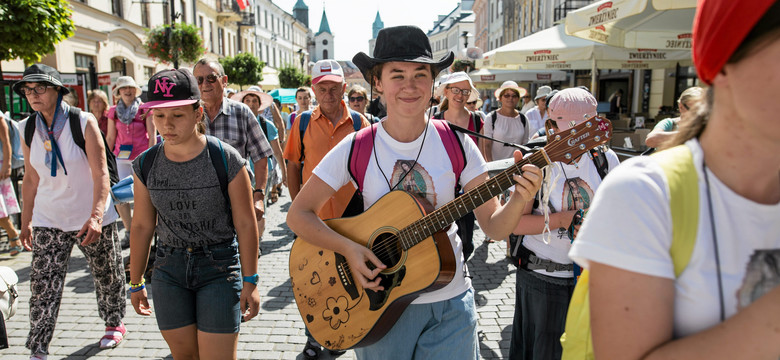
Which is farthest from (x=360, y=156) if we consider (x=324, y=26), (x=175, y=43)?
(x=324, y=26)

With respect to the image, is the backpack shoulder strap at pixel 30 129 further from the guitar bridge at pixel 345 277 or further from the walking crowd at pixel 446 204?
the guitar bridge at pixel 345 277

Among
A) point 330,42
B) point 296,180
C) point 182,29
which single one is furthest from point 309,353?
point 330,42

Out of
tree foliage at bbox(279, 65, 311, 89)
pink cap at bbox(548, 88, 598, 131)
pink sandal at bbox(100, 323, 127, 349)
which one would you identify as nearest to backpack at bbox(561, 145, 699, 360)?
pink cap at bbox(548, 88, 598, 131)

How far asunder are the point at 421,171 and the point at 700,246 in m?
1.35

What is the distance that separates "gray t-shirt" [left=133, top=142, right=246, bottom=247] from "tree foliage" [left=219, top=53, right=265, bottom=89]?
35.9 metres

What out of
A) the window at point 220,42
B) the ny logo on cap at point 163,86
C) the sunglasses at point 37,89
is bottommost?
the ny logo on cap at point 163,86

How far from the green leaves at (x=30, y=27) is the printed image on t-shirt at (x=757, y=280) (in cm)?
932

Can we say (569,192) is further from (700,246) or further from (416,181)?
(700,246)

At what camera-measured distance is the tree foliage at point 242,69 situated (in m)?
36.7

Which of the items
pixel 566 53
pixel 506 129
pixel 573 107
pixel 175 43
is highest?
pixel 175 43

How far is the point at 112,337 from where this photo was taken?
4039 mm

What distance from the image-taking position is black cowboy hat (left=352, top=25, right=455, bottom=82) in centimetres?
225

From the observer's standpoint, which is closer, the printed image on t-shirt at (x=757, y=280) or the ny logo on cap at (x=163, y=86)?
the printed image on t-shirt at (x=757, y=280)

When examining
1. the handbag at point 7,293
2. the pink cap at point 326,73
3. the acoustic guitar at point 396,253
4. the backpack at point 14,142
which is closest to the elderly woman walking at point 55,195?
the handbag at point 7,293
